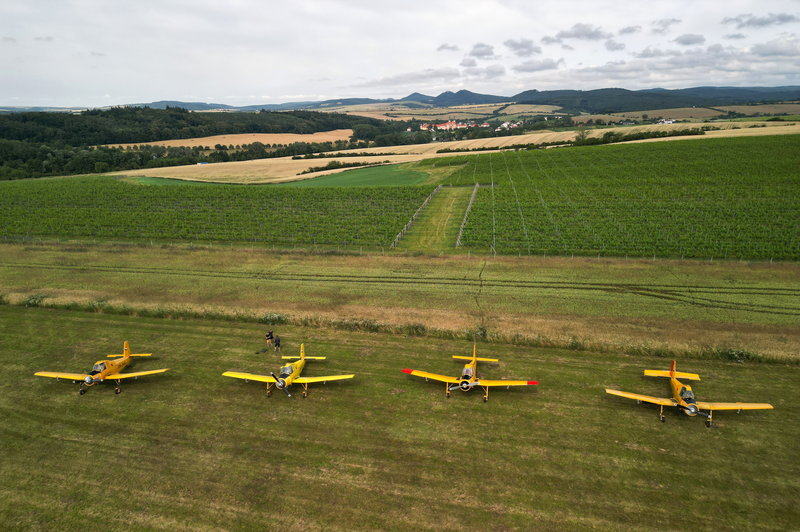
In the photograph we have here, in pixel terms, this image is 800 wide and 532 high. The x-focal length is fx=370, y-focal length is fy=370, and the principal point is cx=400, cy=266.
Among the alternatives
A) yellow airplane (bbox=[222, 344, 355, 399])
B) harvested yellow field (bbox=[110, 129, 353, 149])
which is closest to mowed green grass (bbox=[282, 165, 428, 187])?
yellow airplane (bbox=[222, 344, 355, 399])

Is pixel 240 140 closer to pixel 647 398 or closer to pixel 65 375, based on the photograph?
pixel 65 375

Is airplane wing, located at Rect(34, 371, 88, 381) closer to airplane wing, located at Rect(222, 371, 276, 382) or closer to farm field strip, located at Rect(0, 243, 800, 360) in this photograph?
airplane wing, located at Rect(222, 371, 276, 382)

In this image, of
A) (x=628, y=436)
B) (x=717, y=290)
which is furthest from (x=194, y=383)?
(x=717, y=290)

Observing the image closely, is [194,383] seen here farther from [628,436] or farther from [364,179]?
[364,179]

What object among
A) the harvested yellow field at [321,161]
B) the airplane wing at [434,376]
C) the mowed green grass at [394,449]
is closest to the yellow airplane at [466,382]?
the airplane wing at [434,376]

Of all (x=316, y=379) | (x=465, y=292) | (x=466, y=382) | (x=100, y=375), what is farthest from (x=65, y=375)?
(x=465, y=292)
